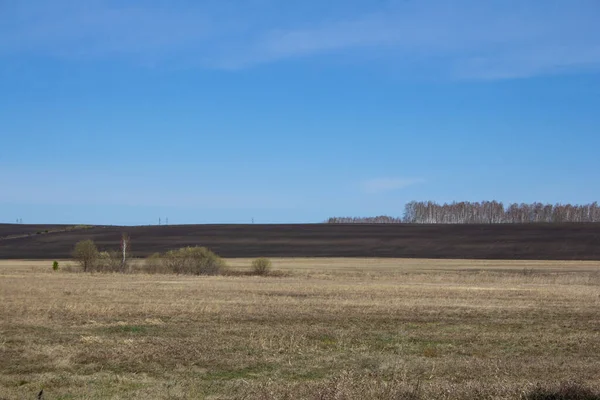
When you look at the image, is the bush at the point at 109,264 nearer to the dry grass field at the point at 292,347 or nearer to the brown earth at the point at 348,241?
the brown earth at the point at 348,241

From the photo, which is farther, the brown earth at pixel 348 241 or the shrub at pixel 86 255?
the brown earth at pixel 348 241

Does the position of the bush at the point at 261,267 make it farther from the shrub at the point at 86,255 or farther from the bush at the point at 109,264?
the shrub at the point at 86,255

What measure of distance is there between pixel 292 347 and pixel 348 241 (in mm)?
103898

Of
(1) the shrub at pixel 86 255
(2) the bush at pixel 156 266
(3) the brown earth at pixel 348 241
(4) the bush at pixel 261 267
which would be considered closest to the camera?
(4) the bush at pixel 261 267

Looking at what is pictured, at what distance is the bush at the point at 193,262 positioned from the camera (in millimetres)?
67688

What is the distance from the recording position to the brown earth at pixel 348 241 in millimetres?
104625

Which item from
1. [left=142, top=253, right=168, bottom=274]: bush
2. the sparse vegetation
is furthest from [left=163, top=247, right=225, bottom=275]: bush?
[left=142, top=253, right=168, bottom=274]: bush

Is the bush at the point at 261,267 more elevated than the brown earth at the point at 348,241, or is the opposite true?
the brown earth at the point at 348,241

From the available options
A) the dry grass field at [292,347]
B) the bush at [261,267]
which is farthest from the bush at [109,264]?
the dry grass field at [292,347]

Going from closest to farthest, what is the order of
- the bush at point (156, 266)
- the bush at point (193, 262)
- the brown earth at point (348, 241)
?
1. the bush at point (193, 262)
2. the bush at point (156, 266)
3. the brown earth at point (348, 241)

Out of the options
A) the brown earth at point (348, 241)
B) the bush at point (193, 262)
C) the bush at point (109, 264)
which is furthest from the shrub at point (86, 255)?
the brown earth at point (348, 241)

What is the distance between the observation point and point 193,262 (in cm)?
6819

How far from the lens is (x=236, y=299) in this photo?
3322 cm

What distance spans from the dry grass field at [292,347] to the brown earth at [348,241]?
7228 cm
